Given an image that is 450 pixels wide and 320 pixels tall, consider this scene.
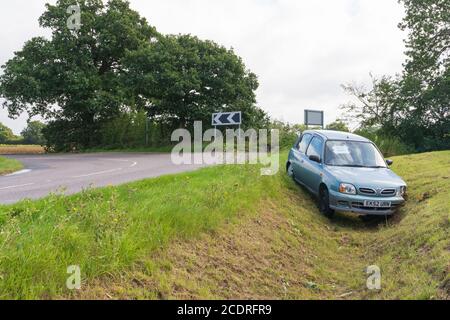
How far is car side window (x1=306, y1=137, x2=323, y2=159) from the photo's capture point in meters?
10.5

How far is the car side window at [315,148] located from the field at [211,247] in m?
2.10

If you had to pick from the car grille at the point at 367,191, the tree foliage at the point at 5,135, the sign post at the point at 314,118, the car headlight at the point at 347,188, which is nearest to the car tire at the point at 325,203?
the car headlight at the point at 347,188

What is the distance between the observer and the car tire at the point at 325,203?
30.2 feet

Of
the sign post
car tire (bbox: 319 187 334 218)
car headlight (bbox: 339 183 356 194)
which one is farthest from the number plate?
the sign post

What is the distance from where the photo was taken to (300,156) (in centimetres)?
1139

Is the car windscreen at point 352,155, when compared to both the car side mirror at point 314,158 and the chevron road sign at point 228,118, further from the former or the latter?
the chevron road sign at point 228,118

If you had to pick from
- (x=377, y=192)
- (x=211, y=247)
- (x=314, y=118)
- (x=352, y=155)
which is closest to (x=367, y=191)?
(x=377, y=192)

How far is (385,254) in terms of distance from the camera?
6758 millimetres

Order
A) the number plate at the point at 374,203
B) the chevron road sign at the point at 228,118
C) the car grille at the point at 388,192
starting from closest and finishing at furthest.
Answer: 1. the number plate at the point at 374,203
2. the car grille at the point at 388,192
3. the chevron road sign at the point at 228,118

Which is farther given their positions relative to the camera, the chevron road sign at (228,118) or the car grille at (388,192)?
the chevron road sign at (228,118)

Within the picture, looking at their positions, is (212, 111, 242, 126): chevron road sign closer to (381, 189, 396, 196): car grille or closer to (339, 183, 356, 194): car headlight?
(339, 183, 356, 194): car headlight

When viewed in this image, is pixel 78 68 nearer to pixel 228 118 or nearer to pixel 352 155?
pixel 228 118

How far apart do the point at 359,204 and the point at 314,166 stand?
188cm
